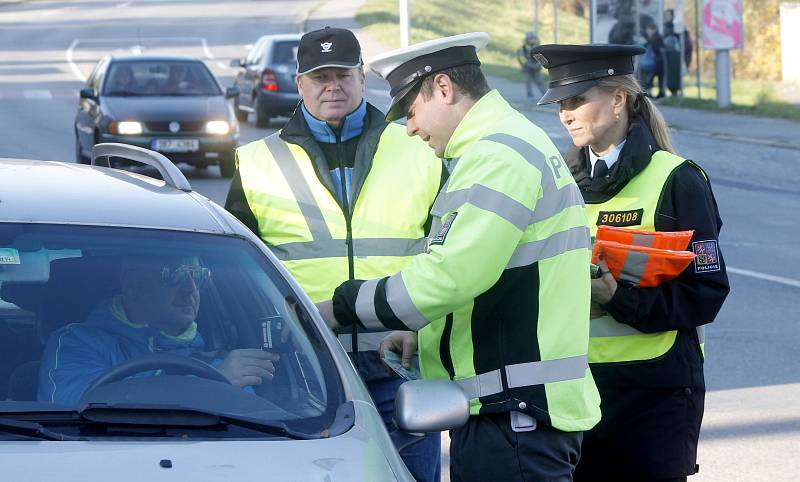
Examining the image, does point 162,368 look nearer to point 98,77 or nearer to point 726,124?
point 98,77

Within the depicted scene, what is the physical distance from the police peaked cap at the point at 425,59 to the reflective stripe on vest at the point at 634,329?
0.68 meters

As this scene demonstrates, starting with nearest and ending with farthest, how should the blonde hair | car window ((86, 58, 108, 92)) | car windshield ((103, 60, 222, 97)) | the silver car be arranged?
the silver car, the blonde hair, car windshield ((103, 60, 222, 97)), car window ((86, 58, 108, 92))

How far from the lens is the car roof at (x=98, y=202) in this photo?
3678mm

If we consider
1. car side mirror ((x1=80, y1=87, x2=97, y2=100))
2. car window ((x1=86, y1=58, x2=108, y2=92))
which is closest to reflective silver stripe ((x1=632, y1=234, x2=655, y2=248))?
car side mirror ((x1=80, y1=87, x2=97, y2=100))

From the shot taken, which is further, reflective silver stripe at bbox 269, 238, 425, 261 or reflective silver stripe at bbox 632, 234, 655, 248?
reflective silver stripe at bbox 269, 238, 425, 261

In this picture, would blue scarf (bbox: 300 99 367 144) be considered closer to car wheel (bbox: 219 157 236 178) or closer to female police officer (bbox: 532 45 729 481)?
female police officer (bbox: 532 45 729 481)

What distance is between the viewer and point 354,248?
4328 mm

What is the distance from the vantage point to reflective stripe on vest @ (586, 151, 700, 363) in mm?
3945

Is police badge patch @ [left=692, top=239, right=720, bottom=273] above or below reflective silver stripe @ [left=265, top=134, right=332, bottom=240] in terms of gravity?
below

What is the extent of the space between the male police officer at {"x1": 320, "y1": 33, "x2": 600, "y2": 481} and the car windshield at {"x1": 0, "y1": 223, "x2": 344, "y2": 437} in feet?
0.91

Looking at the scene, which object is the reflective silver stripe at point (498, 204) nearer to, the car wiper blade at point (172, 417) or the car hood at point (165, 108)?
the car wiper blade at point (172, 417)

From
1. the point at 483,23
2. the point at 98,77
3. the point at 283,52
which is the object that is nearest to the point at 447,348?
the point at 98,77

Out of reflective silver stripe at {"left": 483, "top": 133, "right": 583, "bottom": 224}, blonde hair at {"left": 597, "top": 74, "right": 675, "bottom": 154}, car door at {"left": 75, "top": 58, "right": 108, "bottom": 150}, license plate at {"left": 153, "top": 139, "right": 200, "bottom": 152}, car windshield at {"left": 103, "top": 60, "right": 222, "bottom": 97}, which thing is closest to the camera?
reflective silver stripe at {"left": 483, "top": 133, "right": 583, "bottom": 224}

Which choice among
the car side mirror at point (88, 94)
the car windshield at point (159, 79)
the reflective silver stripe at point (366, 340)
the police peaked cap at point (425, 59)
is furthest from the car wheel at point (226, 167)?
the police peaked cap at point (425, 59)
